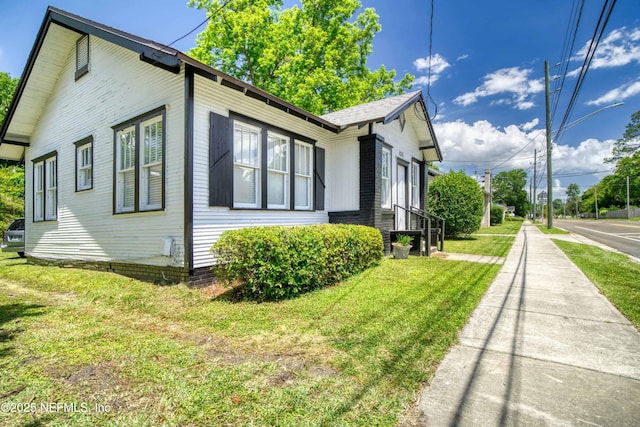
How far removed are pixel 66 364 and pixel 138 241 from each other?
4.21 m

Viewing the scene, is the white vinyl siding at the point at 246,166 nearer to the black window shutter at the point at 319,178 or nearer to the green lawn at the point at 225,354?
the black window shutter at the point at 319,178

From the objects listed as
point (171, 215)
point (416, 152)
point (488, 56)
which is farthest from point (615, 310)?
point (488, 56)

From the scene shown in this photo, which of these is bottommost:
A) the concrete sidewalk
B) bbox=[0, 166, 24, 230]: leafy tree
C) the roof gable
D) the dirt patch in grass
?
the dirt patch in grass

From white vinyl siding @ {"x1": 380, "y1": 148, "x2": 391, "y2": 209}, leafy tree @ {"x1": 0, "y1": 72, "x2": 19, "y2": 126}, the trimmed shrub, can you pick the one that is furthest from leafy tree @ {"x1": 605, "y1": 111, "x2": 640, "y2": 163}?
leafy tree @ {"x1": 0, "y1": 72, "x2": 19, "y2": 126}

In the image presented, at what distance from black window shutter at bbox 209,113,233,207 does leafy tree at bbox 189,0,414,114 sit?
42.1 feet

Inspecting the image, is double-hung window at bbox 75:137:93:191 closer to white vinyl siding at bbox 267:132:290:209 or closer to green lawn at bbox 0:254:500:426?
green lawn at bbox 0:254:500:426

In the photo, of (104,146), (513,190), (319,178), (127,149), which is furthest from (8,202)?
(513,190)

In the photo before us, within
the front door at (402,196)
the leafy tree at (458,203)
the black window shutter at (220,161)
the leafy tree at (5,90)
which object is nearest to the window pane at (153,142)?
the black window shutter at (220,161)

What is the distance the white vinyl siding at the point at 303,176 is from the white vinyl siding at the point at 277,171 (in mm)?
423

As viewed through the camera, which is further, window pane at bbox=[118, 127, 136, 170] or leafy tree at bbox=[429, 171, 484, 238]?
leafy tree at bbox=[429, 171, 484, 238]

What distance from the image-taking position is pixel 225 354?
3.05 meters

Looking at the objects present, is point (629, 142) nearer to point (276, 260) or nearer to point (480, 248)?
point (480, 248)

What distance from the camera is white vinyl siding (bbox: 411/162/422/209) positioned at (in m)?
12.6

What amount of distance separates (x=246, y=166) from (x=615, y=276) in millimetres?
8271
